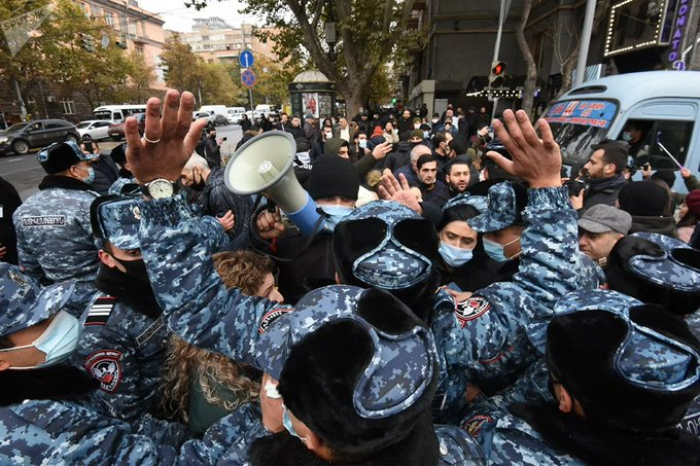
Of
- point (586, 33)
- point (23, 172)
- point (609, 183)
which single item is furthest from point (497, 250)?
point (23, 172)

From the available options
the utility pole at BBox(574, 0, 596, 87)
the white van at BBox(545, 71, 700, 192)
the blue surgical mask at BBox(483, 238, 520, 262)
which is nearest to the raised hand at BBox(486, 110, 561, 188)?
the blue surgical mask at BBox(483, 238, 520, 262)

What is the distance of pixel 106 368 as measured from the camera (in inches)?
63.5

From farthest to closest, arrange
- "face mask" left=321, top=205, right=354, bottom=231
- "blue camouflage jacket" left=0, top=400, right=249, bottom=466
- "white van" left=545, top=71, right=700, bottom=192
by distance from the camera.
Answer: "white van" left=545, top=71, right=700, bottom=192 → "face mask" left=321, top=205, right=354, bottom=231 → "blue camouflage jacket" left=0, top=400, right=249, bottom=466

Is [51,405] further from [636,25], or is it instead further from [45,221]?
[636,25]

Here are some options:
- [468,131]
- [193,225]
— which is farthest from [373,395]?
[468,131]

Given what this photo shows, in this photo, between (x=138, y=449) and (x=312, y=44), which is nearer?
(x=138, y=449)

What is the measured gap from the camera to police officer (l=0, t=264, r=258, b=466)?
3.54ft

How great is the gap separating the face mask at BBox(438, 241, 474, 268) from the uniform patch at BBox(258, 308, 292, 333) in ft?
4.41

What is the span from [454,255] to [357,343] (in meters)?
1.74

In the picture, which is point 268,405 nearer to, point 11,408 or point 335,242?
point 335,242

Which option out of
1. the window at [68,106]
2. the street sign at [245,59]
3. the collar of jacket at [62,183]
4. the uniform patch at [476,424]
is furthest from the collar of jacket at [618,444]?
the window at [68,106]

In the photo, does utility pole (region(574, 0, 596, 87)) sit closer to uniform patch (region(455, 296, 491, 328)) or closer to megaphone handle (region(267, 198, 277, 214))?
megaphone handle (region(267, 198, 277, 214))

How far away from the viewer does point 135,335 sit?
68.2 inches

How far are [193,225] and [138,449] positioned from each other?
74 cm
